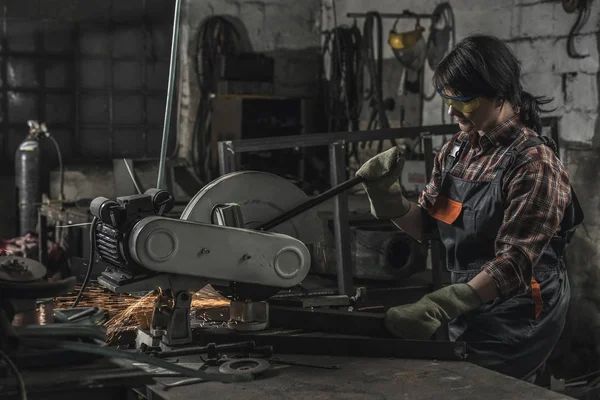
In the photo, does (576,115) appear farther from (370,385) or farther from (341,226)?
(370,385)

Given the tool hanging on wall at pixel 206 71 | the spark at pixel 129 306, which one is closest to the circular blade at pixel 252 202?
the spark at pixel 129 306

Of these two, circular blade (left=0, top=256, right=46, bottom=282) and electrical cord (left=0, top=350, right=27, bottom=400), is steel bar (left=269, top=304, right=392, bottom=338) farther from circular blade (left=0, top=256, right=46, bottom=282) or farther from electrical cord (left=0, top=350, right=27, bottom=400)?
electrical cord (left=0, top=350, right=27, bottom=400)

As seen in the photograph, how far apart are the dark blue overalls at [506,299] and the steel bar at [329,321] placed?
424mm

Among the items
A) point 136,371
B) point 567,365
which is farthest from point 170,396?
point 567,365

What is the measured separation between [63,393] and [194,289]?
0.40 meters

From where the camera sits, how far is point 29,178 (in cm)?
596

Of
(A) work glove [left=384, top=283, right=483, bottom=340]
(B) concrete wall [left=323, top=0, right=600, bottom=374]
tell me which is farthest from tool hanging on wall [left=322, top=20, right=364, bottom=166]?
(A) work glove [left=384, top=283, right=483, bottom=340]

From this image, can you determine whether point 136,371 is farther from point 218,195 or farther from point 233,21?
point 233,21

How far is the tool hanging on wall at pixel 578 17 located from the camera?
4.32 metres

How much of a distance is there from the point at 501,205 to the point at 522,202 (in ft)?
0.36

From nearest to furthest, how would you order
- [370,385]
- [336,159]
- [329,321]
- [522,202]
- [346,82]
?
[370,385], [329,321], [522,202], [336,159], [346,82]

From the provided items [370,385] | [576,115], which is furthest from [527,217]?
[576,115]

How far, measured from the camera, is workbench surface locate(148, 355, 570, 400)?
1796mm

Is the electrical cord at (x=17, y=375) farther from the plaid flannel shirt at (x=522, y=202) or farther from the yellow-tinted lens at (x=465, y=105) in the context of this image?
the yellow-tinted lens at (x=465, y=105)
